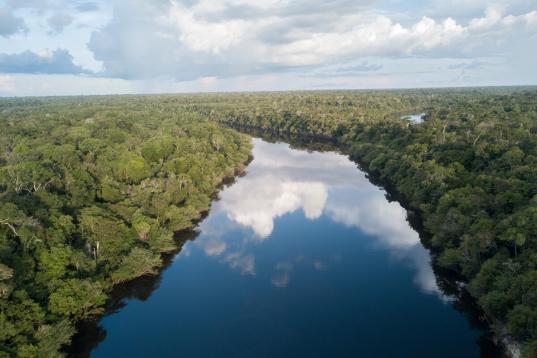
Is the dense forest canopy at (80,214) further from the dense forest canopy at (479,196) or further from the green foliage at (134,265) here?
the dense forest canopy at (479,196)

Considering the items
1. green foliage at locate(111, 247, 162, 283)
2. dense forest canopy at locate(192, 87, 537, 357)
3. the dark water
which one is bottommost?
the dark water

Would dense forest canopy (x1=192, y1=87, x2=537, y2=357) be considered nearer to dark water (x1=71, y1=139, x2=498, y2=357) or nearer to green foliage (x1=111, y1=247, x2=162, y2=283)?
dark water (x1=71, y1=139, x2=498, y2=357)

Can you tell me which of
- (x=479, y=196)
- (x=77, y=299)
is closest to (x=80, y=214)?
(x=77, y=299)

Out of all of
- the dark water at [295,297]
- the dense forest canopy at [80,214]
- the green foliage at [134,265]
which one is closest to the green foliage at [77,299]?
the dense forest canopy at [80,214]

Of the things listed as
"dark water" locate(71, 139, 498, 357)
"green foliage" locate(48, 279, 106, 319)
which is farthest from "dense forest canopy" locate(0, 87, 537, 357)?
"dark water" locate(71, 139, 498, 357)

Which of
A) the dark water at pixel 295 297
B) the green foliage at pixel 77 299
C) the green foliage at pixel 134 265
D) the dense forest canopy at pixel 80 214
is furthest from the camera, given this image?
the green foliage at pixel 134 265

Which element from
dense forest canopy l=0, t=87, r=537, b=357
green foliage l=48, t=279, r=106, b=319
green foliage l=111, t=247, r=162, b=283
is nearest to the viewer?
dense forest canopy l=0, t=87, r=537, b=357
